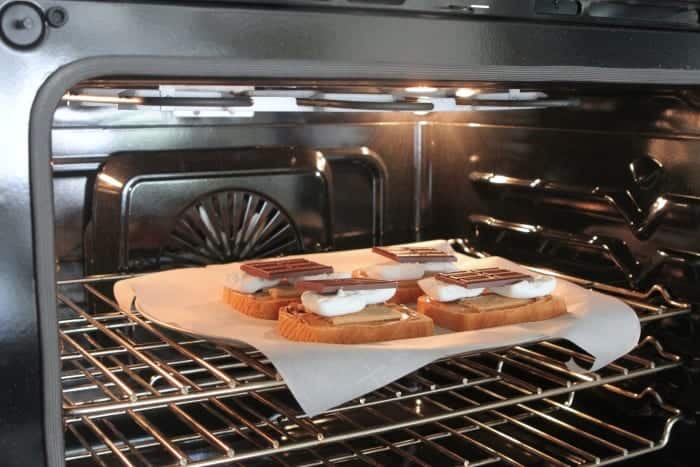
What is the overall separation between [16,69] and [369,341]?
0.53 m

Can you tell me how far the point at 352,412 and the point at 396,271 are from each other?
0.68 feet

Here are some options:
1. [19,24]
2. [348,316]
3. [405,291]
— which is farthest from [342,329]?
[19,24]

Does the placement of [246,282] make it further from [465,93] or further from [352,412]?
[465,93]

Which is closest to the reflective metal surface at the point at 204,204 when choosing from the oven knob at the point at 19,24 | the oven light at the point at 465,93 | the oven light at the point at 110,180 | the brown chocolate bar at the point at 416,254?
the oven light at the point at 110,180

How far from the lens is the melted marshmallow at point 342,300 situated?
39.4 inches

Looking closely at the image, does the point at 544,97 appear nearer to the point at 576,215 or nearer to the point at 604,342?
the point at 576,215

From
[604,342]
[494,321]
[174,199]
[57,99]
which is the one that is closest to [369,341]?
[494,321]

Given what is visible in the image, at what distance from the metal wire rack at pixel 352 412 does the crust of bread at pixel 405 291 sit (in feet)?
0.33

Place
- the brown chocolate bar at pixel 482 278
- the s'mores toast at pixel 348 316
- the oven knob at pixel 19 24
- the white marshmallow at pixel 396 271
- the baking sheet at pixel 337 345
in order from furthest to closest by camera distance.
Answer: the white marshmallow at pixel 396 271 < the brown chocolate bar at pixel 482 278 < the s'mores toast at pixel 348 316 < the baking sheet at pixel 337 345 < the oven knob at pixel 19 24

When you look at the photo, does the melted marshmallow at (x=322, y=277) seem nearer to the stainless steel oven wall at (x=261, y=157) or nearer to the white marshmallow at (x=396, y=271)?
the white marshmallow at (x=396, y=271)

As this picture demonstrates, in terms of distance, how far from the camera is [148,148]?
1.21m

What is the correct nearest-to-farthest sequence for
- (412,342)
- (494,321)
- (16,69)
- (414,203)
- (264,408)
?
(16,69), (412,342), (494,321), (264,408), (414,203)

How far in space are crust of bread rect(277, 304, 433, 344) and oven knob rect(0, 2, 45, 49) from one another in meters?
0.50

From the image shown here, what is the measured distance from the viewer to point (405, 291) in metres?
1.24
